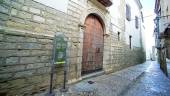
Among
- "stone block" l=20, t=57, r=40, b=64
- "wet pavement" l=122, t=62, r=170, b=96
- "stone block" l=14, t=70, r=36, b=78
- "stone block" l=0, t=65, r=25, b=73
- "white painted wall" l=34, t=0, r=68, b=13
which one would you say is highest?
"white painted wall" l=34, t=0, r=68, b=13

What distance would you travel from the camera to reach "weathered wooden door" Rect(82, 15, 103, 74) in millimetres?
5039

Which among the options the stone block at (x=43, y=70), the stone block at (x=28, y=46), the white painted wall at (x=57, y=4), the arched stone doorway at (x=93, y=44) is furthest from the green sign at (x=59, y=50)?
the arched stone doorway at (x=93, y=44)

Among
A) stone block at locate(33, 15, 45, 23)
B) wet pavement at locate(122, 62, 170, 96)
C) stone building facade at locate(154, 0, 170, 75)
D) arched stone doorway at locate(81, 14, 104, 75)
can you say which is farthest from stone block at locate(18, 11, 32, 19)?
stone building facade at locate(154, 0, 170, 75)

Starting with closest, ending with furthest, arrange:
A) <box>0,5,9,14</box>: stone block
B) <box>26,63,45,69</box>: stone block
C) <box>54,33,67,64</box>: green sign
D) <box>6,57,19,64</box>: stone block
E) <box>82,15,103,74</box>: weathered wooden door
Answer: <box>0,5,9,14</box>: stone block < <box>6,57,19,64</box>: stone block < <box>26,63,45,69</box>: stone block < <box>54,33,67,64</box>: green sign < <box>82,15,103,74</box>: weathered wooden door

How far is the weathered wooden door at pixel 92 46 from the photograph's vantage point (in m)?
5.04

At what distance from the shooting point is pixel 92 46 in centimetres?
545

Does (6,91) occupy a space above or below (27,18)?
below

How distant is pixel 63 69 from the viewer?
380cm

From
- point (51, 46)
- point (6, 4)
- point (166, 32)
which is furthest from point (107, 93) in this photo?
point (166, 32)

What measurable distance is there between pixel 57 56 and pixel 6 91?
1316mm

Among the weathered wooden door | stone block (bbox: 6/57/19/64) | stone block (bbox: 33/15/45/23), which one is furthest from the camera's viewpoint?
the weathered wooden door

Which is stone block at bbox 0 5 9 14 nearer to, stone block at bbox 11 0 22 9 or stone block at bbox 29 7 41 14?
stone block at bbox 11 0 22 9

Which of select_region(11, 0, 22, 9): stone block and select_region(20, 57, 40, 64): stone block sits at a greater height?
select_region(11, 0, 22, 9): stone block

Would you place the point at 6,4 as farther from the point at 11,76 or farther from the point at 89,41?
the point at 89,41
